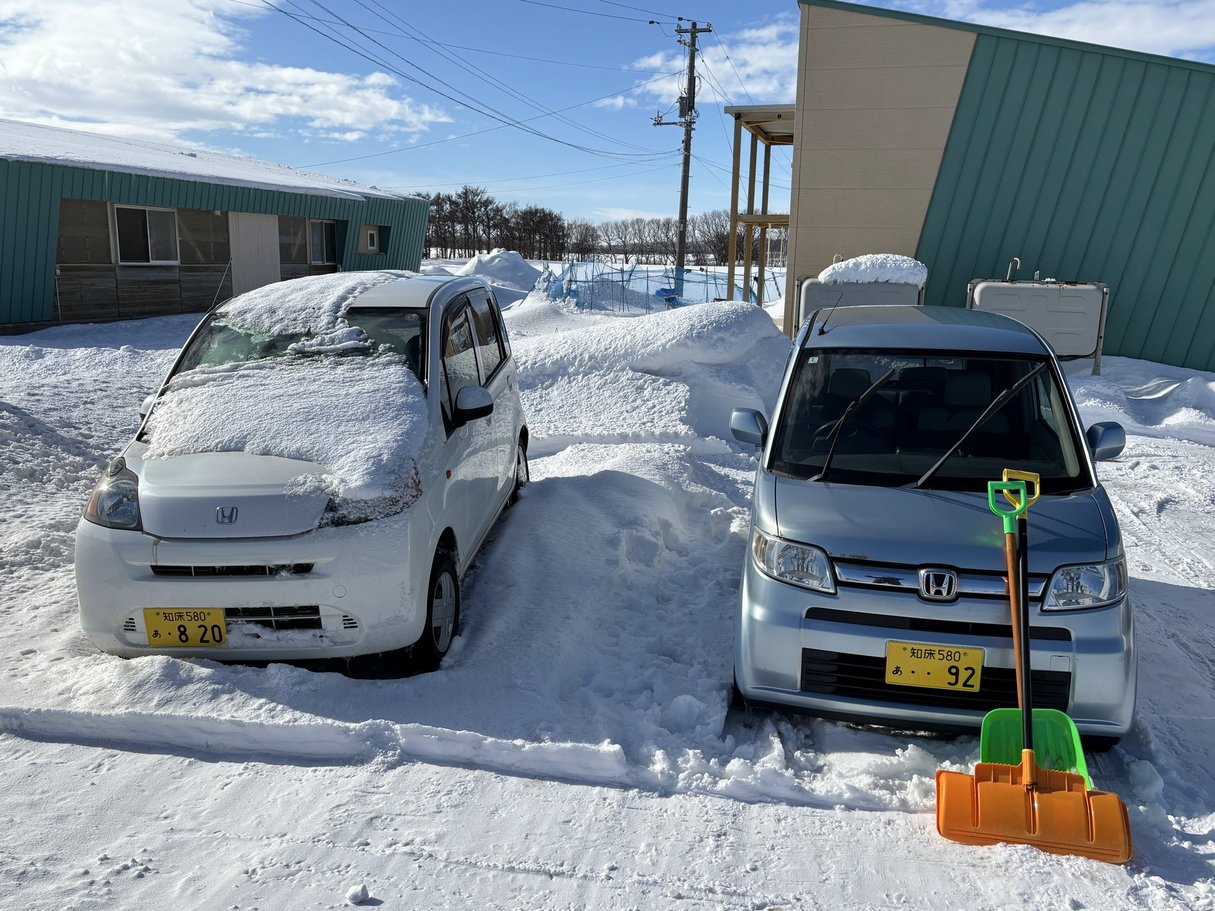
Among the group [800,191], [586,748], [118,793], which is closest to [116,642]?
[118,793]

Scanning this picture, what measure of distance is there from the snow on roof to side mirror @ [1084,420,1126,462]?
17.2 m

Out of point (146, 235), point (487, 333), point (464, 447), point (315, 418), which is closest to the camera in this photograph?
point (315, 418)

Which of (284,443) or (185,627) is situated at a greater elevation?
(284,443)

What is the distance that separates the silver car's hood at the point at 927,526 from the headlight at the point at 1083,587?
4 cm

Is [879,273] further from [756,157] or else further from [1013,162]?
[756,157]

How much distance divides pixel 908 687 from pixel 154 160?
2106 cm

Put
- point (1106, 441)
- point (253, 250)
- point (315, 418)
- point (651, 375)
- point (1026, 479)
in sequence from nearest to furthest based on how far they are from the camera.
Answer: point (1026, 479)
point (1106, 441)
point (315, 418)
point (651, 375)
point (253, 250)

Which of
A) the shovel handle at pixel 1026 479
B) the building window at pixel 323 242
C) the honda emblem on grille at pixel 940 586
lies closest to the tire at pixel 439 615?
the honda emblem on grille at pixel 940 586

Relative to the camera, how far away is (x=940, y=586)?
10.3 feet

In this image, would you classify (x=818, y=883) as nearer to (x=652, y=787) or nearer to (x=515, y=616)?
(x=652, y=787)

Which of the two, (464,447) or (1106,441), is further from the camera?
(464,447)

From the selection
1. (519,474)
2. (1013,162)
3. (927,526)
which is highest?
(1013,162)

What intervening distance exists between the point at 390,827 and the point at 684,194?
92.3ft

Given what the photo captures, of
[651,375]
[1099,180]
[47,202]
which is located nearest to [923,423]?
[651,375]
